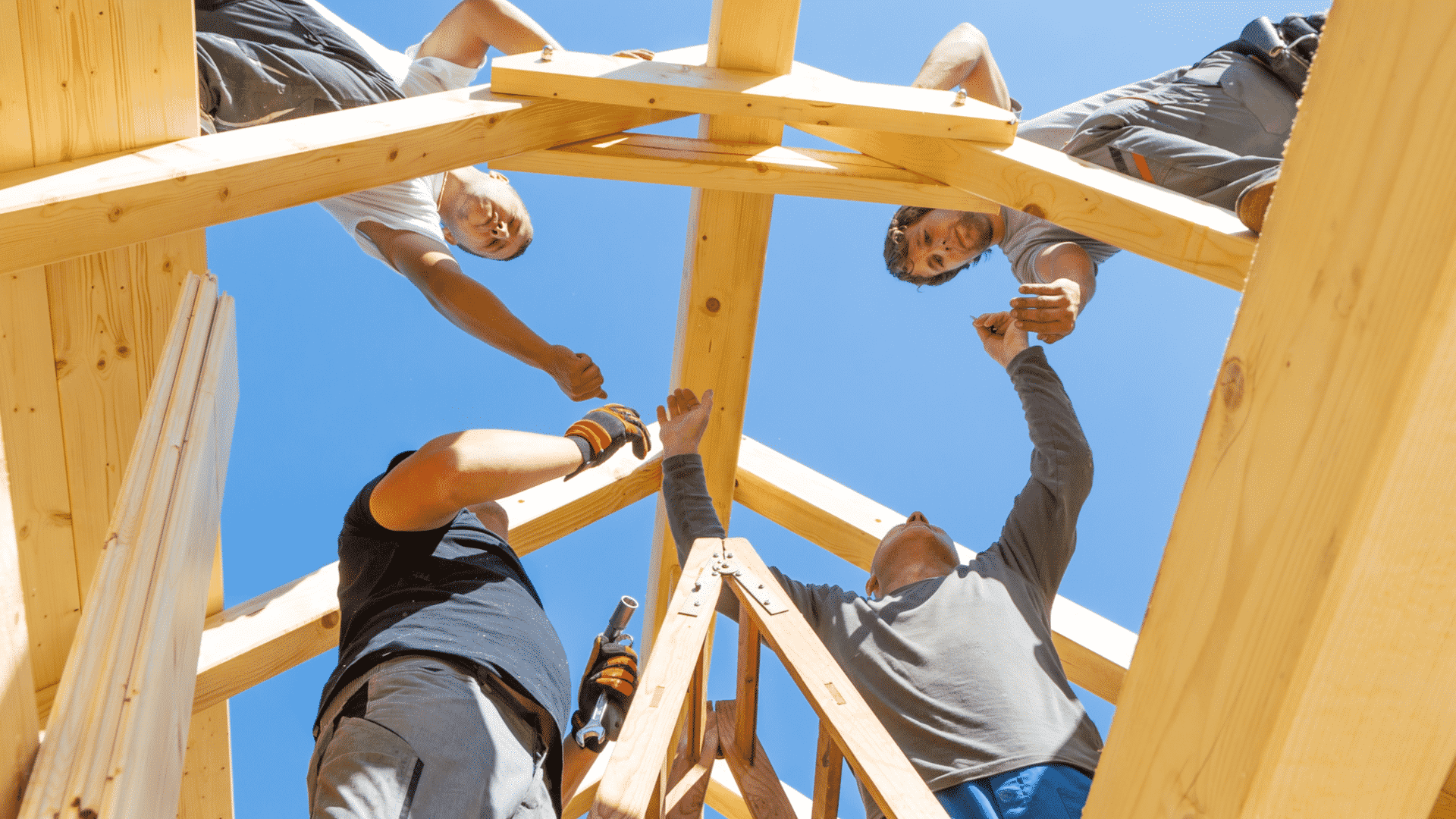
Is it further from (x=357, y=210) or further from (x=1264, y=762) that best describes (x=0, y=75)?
(x=1264, y=762)

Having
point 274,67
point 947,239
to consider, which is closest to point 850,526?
point 947,239

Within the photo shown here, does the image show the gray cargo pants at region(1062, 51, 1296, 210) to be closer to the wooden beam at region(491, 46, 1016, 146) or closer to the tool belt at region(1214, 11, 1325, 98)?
the tool belt at region(1214, 11, 1325, 98)

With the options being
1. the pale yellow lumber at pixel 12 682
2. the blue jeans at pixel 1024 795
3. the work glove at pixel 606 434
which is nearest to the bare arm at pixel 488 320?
the work glove at pixel 606 434

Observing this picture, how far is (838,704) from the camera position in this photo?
71.7 inches

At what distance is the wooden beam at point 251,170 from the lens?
1.88 m

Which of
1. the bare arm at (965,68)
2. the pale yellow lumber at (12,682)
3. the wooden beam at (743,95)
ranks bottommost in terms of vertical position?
the pale yellow lumber at (12,682)

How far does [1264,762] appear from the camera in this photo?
847 millimetres

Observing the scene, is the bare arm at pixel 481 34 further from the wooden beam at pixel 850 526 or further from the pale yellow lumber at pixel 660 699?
the pale yellow lumber at pixel 660 699

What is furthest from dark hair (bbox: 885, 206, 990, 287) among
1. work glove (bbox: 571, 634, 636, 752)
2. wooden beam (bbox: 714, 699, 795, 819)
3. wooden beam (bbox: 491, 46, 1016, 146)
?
wooden beam (bbox: 714, 699, 795, 819)

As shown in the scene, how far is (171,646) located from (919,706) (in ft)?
5.20

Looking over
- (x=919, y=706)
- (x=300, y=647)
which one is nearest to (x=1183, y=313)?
(x=919, y=706)

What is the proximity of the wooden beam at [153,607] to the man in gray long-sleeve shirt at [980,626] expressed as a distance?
45.7 inches

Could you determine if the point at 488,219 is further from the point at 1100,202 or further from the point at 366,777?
the point at 366,777

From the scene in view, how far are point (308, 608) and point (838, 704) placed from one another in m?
2.25
